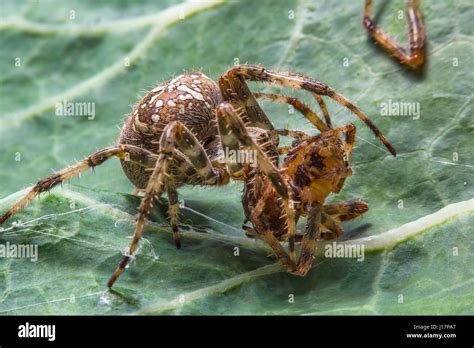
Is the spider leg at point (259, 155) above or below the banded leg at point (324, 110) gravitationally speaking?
below

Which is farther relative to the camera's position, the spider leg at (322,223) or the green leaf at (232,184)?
the spider leg at (322,223)

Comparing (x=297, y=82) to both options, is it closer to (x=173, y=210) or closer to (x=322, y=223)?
(x=322, y=223)

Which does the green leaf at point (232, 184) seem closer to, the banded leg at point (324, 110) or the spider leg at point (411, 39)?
the spider leg at point (411, 39)

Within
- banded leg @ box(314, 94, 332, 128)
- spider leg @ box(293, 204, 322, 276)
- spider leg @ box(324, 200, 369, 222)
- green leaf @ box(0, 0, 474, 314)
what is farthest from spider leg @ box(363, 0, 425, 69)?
spider leg @ box(293, 204, 322, 276)

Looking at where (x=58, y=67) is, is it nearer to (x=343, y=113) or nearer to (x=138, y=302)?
(x=343, y=113)

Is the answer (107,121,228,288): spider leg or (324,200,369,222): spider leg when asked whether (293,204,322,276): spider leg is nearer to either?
(324,200,369,222): spider leg

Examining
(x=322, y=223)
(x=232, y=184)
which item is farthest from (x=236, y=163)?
(x=232, y=184)

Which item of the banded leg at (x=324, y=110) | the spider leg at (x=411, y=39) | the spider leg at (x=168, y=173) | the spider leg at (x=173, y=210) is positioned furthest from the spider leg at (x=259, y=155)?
the spider leg at (x=411, y=39)
